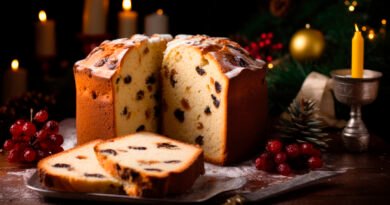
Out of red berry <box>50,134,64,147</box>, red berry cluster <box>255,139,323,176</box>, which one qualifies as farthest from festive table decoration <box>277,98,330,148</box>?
red berry <box>50,134,64,147</box>

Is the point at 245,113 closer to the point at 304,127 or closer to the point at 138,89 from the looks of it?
the point at 304,127

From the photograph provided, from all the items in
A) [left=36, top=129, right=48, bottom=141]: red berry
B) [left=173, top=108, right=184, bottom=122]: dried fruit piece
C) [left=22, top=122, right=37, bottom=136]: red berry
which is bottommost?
[left=36, top=129, right=48, bottom=141]: red berry

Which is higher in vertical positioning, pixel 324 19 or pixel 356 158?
pixel 324 19

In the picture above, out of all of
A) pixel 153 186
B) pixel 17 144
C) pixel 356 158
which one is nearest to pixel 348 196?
pixel 356 158

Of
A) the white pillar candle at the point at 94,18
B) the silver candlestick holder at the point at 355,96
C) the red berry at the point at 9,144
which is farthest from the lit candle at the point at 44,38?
the silver candlestick holder at the point at 355,96

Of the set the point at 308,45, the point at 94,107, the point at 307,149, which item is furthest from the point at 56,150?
the point at 308,45

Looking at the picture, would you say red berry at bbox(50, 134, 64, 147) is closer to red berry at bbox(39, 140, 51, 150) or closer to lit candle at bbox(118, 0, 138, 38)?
red berry at bbox(39, 140, 51, 150)

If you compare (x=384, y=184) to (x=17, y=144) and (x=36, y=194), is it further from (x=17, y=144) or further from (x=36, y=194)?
(x=17, y=144)
